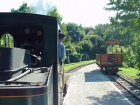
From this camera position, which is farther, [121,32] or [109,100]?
[121,32]

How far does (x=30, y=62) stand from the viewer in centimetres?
524

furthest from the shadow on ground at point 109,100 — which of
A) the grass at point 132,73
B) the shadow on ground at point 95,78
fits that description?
the grass at point 132,73

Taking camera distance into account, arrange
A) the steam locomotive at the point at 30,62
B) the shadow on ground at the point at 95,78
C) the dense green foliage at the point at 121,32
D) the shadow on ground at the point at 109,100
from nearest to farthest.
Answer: the steam locomotive at the point at 30,62 < the shadow on ground at the point at 109,100 < the shadow on ground at the point at 95,78 < the dense green foliage at the point at 121,32

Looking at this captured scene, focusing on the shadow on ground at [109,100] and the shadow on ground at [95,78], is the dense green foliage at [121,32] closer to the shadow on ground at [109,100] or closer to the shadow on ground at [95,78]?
the shadow on ground at [95,78]

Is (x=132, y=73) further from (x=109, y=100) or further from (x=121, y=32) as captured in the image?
(x=109, y=100)

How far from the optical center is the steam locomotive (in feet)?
10.4

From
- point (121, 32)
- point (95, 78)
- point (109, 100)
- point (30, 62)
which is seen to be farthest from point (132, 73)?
point (30, 62)

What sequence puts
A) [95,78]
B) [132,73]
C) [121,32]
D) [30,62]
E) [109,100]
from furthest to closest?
[121,32], [132,73], [95,78], [109,100], [30,62]

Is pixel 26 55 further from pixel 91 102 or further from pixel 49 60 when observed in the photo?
pixel 91 102

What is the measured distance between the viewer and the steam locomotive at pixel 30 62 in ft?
10.4

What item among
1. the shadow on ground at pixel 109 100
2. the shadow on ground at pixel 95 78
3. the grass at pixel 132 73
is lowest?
the shadow on ground at pixel 109 100

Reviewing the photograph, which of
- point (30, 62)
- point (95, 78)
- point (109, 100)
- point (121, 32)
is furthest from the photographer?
point (121, 32)

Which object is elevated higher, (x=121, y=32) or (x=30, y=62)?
(x=121, y=32)

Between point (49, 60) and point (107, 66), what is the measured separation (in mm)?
18575
